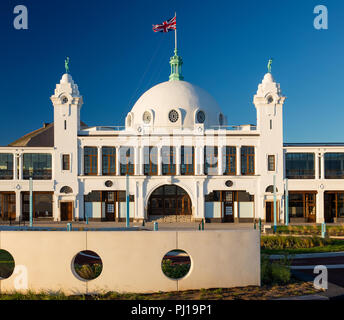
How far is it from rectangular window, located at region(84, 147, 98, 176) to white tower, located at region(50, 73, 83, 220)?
1.19 m

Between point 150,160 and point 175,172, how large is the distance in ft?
10.8

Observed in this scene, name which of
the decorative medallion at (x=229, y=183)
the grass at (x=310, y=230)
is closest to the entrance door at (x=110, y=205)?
the decorative medallion at (x=229, y=183)

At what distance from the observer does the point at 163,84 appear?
5609cm

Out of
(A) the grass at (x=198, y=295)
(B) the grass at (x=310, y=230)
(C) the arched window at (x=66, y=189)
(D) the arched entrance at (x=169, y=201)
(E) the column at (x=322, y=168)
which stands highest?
(E) the column at (x=322, y=168)

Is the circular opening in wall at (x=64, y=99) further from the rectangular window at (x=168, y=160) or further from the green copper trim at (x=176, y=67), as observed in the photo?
the green copper trim at (x=176, y=67)

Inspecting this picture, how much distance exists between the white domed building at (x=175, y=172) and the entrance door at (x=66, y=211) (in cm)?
11

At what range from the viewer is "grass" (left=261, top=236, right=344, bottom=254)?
2478 cm

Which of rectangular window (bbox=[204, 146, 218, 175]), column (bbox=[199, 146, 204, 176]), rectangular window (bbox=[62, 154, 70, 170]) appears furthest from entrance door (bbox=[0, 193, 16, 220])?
rectangular window (bbox=[204, 146, 218, 175])

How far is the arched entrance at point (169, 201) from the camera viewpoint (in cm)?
4969

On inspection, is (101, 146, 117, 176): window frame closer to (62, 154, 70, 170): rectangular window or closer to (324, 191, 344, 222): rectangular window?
(62, 154, 70, 170): rectangular window

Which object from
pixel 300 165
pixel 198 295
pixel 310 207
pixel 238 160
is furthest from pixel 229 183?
pixel 198 295

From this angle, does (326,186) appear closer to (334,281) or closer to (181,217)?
(181,217)

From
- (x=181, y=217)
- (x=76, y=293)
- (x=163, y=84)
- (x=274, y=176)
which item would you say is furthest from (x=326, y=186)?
(x=76, y=293)

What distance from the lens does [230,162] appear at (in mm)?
49094
